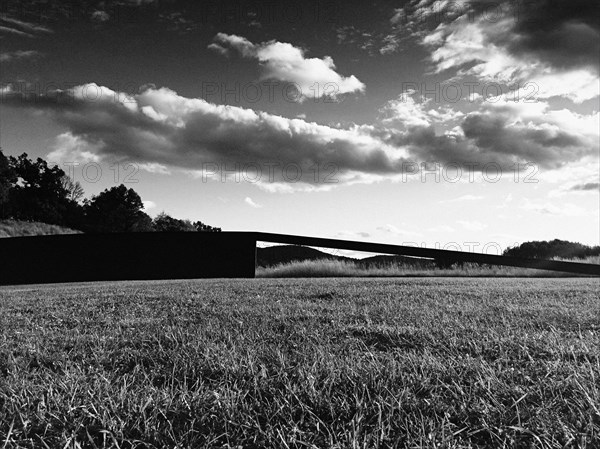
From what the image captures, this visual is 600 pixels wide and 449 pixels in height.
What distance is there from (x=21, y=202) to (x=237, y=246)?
46822mm

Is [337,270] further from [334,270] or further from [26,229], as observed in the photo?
[26,229]

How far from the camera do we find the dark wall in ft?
44.3

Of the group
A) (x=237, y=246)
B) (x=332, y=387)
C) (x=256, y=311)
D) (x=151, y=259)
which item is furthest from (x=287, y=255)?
(x=332, y=387)

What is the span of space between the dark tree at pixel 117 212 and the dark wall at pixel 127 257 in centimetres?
3207

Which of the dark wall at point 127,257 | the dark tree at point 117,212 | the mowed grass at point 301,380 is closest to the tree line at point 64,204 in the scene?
the dark tree at point 117,212

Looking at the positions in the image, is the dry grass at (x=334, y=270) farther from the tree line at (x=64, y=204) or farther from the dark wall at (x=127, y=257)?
the tree line at (x=64, y=204)

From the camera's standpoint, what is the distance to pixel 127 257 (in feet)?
52.6

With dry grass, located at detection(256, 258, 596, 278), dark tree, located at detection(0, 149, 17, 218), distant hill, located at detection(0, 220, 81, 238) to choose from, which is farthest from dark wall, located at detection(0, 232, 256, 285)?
dark tree, located at detection(0, 149, 17, 218)

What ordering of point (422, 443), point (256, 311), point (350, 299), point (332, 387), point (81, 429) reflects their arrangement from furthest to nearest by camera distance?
point (350, 299) → point (256, 311) → point (332, 387) → point (81, 429) → point (422, 443)

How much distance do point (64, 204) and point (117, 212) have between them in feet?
22.6

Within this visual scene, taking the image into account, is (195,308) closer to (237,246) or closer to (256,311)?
(256,311)

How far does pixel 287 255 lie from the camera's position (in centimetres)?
1564

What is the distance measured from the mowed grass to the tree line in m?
42.9

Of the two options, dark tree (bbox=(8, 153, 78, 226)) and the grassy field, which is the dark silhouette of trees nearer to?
dark tree (bbox=(8, 153, 78, 226))
